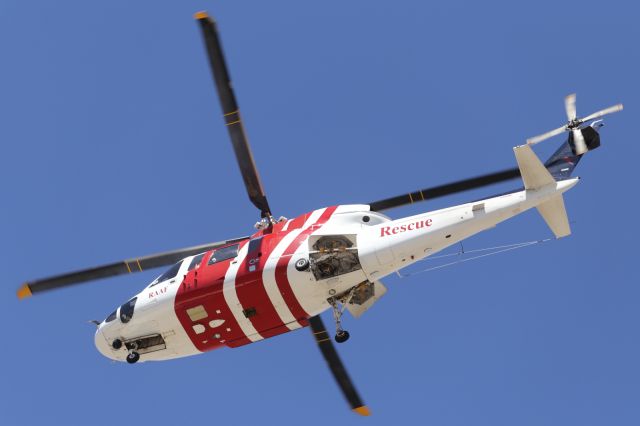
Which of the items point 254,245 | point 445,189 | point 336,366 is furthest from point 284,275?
point 445,189

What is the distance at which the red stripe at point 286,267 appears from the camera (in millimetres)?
25547

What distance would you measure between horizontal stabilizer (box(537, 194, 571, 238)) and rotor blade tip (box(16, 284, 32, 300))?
14.3 meters

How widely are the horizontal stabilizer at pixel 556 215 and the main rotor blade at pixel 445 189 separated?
3.51ft

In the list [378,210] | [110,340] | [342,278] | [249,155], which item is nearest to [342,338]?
[342,278]

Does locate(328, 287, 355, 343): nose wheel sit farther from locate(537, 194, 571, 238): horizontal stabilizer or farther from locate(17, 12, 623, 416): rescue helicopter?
locate(537, 194, 571, 238): horizontal stabilizer

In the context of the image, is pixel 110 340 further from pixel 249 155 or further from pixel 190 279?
pixel 249 155

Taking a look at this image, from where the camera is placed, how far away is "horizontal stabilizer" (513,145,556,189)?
24062 millimetres

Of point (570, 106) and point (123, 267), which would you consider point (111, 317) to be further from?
point (570, 106)

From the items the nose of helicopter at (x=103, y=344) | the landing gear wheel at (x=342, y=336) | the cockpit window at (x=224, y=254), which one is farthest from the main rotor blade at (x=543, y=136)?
the nose of helicopter at (x=103, y=344)

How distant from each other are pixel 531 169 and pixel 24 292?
14447mm

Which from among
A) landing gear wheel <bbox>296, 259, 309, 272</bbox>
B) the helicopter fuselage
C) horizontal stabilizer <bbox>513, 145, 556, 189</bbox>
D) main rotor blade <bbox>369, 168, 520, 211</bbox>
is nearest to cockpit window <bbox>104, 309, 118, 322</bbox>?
the helicopter fuselage

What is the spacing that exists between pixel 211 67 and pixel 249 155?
259 centimetres

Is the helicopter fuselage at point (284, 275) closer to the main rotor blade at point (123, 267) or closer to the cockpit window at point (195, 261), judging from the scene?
the cockpit window at point (195, 261)

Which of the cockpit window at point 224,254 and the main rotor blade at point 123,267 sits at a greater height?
the main rotor blade at point 123,267
